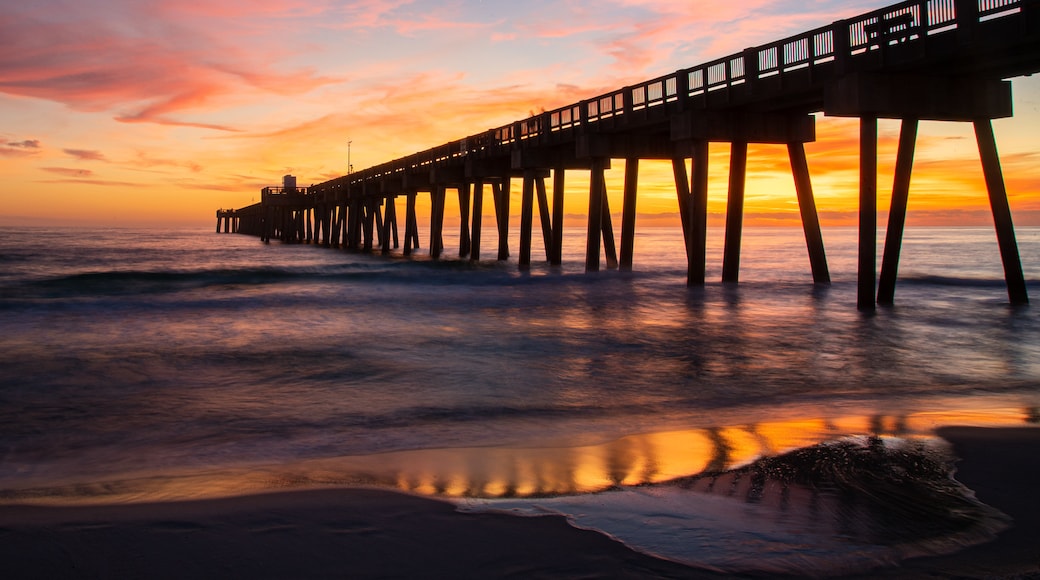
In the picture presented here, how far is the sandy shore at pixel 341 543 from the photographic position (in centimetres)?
387

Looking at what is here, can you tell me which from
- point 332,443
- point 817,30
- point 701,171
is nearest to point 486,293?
point 701,171

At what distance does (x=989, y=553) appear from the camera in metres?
4.00

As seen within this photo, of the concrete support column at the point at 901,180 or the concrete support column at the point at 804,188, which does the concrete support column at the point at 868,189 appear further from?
the concrete support column at the point at 804,188

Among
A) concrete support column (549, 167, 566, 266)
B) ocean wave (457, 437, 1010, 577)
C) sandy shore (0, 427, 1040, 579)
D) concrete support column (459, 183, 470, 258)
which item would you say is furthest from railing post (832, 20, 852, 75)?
concrete support column (459, 183, 470, 258)

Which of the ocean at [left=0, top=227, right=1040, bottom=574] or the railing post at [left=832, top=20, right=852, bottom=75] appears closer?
the ocean at [left=0, top=227, right=1040, bottom=574]

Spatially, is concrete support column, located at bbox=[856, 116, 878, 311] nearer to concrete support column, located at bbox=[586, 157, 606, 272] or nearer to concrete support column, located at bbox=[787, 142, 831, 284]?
concrete support column, located at bbox=[787, 142, 831, 284]

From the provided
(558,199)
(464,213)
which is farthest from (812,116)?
(464,213)

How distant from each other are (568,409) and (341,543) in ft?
15.5

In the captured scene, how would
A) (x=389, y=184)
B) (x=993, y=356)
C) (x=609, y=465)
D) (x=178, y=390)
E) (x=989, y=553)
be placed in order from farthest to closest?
(x=389, y=184), (x=993, y=356), (x=178, y=390), (x=609, y=465), (x=989, y=553)

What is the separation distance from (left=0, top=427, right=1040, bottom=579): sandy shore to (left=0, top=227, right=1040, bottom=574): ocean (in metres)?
0.24

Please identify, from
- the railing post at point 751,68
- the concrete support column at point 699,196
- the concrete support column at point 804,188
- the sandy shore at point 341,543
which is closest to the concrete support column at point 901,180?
the railing post at point 751,68

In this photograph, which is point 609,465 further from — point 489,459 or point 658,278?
point 658,278

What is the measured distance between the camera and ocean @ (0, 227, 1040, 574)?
4.84m

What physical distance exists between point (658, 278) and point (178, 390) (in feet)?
82.0
